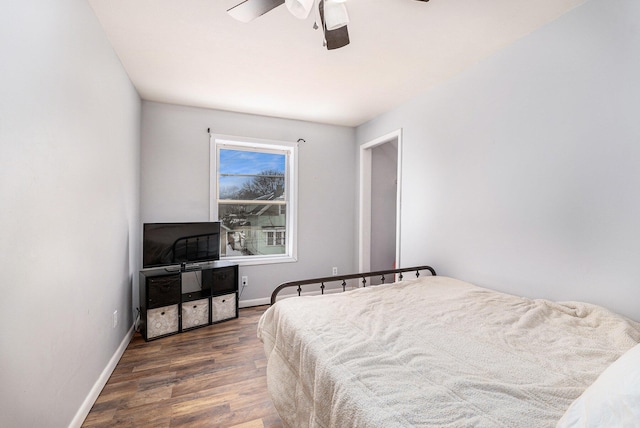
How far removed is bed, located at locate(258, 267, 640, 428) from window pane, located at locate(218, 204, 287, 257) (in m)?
2.09

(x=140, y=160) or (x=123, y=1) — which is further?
(x=140, y=160)

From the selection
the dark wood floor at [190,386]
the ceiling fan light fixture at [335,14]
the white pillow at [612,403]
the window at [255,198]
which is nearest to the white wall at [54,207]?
the dark wood floor at [190,386]

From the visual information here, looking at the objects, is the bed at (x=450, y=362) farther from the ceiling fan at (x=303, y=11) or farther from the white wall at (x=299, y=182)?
the white wall at (x=299, y=182)

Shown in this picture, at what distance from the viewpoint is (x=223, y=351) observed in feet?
8.68

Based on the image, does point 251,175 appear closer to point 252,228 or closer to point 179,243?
point 252,228

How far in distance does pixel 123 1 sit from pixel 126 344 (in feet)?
9.06

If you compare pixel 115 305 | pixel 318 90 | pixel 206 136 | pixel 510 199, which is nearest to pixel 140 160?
pixel 206 136

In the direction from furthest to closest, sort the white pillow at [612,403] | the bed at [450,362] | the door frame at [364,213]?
the door frame at [364,213], the bed at [450,362], the white pillow at [612,403]

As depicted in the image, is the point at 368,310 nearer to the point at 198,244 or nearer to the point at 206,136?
the point at 198,244

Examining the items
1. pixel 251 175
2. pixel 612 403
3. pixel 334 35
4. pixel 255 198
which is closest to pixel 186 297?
pixel 255 198

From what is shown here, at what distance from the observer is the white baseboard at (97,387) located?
169 centimetres

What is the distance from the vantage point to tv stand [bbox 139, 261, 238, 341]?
2.86m

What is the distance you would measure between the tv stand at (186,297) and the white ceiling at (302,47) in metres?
1.94

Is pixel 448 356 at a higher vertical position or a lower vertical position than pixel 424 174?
lower
